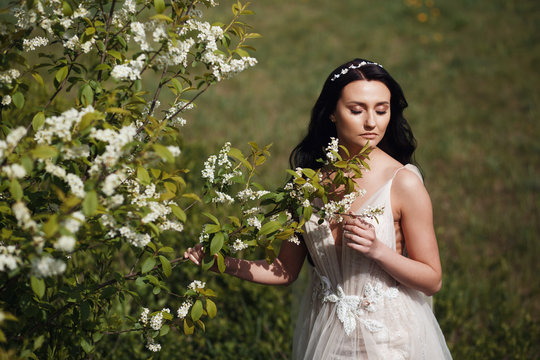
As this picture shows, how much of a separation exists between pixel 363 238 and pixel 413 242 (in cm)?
31

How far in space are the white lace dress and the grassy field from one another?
4.46 ft

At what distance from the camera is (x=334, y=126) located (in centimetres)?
252

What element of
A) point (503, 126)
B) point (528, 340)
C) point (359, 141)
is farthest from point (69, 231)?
point (503, 126)

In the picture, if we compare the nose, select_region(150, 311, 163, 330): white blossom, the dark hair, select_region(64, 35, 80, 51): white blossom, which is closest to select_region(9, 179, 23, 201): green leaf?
select_region(64, 35, 80, 51): white blossom

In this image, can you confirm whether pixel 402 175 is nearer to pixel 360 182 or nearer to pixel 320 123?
pixel 360 182

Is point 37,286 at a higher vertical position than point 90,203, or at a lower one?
lower

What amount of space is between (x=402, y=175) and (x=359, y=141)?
0.25 m

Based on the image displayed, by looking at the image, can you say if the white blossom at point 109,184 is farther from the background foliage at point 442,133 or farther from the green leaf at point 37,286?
the background foliage at point 442,133

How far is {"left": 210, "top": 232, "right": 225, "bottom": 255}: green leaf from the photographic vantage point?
174 centimetres

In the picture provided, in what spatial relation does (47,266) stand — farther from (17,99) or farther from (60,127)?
(17,99)

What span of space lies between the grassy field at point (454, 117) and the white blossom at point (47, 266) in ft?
7.19

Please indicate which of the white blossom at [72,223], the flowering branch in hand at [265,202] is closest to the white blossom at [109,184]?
the white blossom at [72,223]

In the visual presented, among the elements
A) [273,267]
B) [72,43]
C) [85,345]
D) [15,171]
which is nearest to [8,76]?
[72,43]

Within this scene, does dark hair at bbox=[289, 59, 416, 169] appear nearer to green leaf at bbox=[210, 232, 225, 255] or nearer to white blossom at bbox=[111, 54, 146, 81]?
green leaf at bbox=[210, 232, 225, 255]
